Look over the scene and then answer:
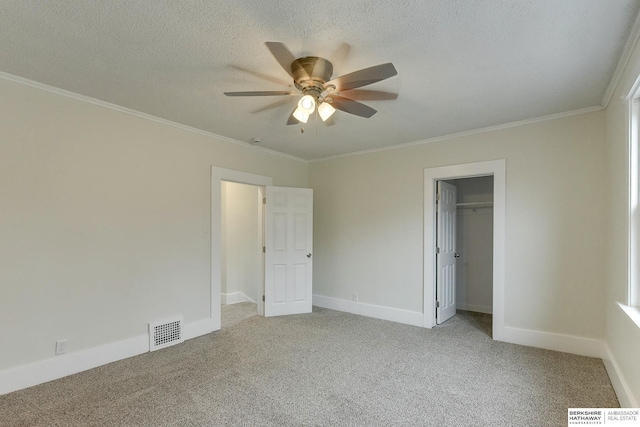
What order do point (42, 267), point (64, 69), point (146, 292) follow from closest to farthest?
point (64, 69), point (42, 267), point (146, 292)

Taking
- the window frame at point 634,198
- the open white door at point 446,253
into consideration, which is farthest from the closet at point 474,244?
the window frame at point 634,198

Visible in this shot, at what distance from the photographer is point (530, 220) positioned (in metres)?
3.45

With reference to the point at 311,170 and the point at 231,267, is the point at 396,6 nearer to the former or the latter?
the point at 311,170

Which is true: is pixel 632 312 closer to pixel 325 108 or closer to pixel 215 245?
pixel 325 108

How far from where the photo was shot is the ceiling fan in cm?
189

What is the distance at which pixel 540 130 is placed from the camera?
3400 mm

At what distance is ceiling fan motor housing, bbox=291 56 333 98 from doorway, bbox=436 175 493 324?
318 cm

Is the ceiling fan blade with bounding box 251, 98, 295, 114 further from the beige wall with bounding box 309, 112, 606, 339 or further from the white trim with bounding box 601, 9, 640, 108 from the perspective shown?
the white trim with bounding box 601, 9, 640, 108

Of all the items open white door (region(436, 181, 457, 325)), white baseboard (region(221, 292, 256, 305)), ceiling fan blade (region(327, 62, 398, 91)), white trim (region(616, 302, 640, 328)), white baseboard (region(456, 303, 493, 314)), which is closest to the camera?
ceiling fan blade (region(327, 62, 398, 91))

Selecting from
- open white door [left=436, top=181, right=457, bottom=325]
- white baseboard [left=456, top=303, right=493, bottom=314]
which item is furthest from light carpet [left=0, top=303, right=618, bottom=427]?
white baseboard [left=456, top=303, right=493, bottom=314]

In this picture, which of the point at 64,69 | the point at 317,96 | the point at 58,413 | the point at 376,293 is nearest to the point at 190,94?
the point at 64,69

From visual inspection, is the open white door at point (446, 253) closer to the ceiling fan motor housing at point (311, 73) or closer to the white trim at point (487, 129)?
the white trim at point (487, 129)

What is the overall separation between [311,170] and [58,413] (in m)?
4.27

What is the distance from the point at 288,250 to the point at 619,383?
12.2 feet
